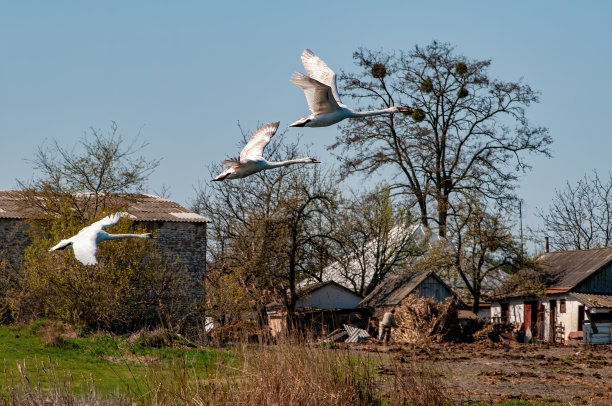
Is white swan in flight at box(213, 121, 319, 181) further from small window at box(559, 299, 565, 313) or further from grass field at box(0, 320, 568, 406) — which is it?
small window at box(559, 299, 565, 313)

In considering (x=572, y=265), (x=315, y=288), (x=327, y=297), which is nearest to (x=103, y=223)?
(x=315, y=288)

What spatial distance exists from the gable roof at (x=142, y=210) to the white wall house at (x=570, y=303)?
15.2 metres

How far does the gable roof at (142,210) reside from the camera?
33.9 metres

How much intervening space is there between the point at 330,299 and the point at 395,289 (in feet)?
13.9

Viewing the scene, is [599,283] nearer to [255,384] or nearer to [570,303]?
[570,303]

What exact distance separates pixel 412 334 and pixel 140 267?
10585mm

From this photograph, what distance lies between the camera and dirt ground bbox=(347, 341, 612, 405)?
1681cm

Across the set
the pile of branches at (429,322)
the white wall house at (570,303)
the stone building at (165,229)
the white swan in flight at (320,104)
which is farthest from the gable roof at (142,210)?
the white swan in flight at (320,104)

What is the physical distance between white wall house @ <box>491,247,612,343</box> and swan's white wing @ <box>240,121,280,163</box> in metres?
23.9

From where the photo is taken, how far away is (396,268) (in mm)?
44000

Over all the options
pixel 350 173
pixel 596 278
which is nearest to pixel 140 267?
pixel 350 173

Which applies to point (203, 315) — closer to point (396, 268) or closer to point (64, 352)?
point (64, 352)

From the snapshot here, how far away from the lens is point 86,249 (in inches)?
495

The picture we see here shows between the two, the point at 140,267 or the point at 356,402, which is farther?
the point at 140,267
